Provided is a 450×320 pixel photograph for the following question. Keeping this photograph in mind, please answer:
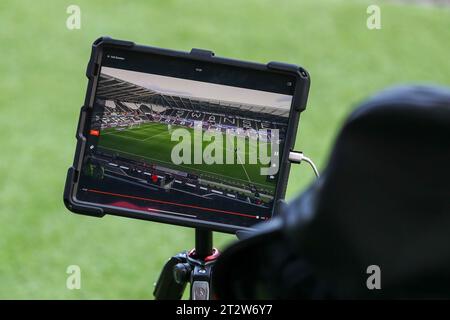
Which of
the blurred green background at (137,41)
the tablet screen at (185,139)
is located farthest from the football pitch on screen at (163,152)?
the blurred green background at (137,41)

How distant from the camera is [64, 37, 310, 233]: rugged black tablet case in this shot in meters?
1.90

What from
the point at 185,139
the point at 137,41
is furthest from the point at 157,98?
the point at 137,41

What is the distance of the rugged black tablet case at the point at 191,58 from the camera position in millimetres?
1897

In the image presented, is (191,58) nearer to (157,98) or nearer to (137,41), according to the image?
(157,98)

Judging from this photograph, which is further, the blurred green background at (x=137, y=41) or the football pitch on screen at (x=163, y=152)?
the blurred green background at (x=137, y=41)

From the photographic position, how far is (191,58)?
6.39ft

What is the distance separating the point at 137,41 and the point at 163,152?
19.4 ft

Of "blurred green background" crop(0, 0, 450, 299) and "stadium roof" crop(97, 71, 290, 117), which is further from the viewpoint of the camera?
"blurred green background" crop(0, 0, 450, 299)

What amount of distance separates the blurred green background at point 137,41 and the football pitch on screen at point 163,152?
251 cm

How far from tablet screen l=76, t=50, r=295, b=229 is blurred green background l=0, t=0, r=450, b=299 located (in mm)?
2504

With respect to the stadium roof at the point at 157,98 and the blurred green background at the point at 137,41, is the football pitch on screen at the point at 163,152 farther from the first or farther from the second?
the blurred green background at the point at 137,41

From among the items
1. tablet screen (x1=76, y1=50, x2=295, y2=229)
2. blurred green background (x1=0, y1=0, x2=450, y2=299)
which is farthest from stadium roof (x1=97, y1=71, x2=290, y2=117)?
blurred green background (x1=0, y1=0, x2=450, y2=299)

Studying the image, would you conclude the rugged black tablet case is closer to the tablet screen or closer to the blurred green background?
the tablet screen
